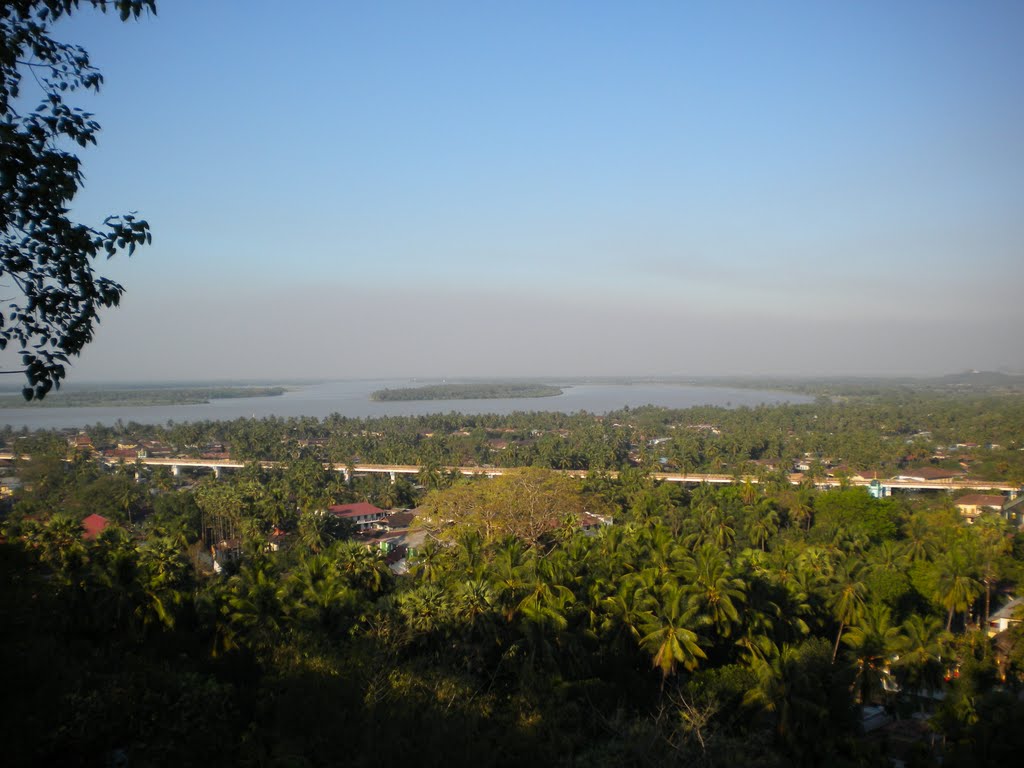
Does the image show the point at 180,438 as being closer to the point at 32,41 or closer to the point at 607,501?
the point at 607,501

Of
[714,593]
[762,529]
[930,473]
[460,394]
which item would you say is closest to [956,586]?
[762,529]

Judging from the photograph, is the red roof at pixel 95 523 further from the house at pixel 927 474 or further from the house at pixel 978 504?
the house at pixel 927 474

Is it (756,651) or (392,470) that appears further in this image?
(392,470)

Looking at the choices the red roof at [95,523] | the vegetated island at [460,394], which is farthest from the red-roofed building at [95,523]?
the vegetated island at [460,394]

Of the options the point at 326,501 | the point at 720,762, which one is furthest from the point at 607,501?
the point at 720,762

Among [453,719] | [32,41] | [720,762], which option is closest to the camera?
[32,41]

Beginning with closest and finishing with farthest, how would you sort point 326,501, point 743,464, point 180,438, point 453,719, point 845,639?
point 453,719 → point 845,639 → point 326,501 → point 743,464 → point 180,438
